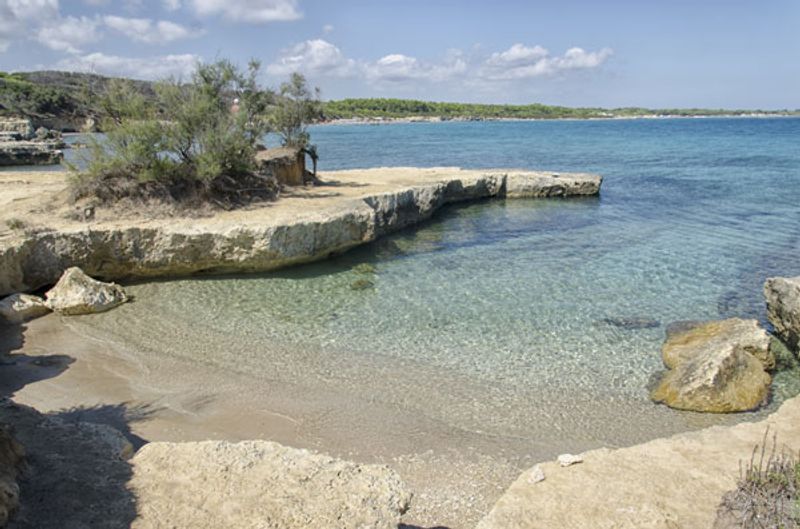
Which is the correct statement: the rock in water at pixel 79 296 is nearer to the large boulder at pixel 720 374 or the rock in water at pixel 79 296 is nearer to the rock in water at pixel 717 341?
the large boulder at pixel 720 374

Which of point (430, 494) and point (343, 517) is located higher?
point (343, 517)

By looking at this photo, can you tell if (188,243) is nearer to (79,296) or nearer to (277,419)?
(79,296)

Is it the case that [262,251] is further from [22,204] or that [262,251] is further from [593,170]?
[593,170]

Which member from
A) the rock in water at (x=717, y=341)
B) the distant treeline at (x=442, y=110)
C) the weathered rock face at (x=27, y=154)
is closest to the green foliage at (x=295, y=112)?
the rock in water at (x=717, y=341)

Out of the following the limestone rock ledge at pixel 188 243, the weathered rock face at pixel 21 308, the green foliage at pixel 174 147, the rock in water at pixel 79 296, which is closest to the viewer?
the weathered rock face at pixel 21 308

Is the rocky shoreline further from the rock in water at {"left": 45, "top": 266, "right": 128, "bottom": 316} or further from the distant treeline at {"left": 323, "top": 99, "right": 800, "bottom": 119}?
the distant treeline at {"left": 323, "top": 99, "right": 800, "bottom": 119}

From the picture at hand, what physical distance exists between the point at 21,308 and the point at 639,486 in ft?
35.6

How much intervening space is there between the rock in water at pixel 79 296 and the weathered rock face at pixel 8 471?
6675 mm

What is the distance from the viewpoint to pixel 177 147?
15141 mm

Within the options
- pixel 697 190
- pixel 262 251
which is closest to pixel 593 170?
pixel 697 190

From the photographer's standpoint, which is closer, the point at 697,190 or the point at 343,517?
the point at 343,517

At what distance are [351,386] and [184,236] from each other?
6.65 meters

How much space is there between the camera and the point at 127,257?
12.7 metres

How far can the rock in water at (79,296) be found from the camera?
10.7 m
